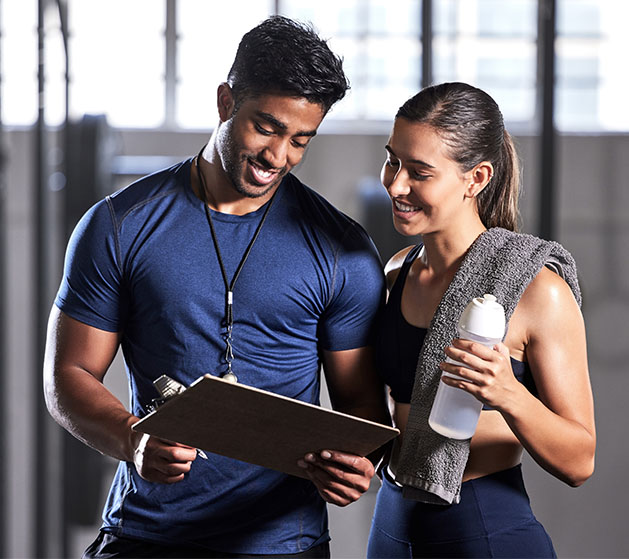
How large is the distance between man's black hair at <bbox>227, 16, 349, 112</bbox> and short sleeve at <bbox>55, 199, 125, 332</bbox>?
27 cm

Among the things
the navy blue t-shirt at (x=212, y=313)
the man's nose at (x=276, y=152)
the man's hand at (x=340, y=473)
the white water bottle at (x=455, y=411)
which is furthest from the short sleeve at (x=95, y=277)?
the white water bottle at (x=455, y=411)

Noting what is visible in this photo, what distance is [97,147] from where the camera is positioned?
2.10 metres

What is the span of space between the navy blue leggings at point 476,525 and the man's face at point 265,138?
0.48m

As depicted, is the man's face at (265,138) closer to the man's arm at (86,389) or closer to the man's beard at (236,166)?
the man's beard at (236,166)

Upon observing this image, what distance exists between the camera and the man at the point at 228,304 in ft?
3.34

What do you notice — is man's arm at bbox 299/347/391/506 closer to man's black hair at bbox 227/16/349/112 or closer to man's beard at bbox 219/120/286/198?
man's beard at bbox 219/120/286/198

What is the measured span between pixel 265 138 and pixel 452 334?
371 millimetres

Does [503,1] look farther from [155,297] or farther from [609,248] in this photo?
[155,297]

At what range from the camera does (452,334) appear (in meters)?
0.93

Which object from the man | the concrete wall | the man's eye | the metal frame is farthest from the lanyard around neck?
the concrete wall

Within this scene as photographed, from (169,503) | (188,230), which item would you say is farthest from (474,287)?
(169,503)

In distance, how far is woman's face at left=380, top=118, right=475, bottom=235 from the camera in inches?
36.8

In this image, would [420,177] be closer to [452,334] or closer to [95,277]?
[452,334]

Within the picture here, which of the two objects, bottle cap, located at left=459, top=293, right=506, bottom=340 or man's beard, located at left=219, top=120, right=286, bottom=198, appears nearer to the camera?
bottle cap, located at left=459, top=293, right=506, bottom=340
